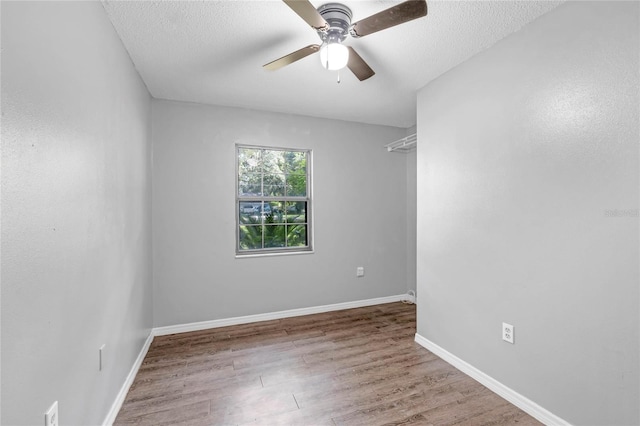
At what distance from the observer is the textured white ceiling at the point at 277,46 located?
68.7 inches

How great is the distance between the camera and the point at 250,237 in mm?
3521

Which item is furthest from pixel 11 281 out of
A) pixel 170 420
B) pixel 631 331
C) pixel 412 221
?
pixel 412 221

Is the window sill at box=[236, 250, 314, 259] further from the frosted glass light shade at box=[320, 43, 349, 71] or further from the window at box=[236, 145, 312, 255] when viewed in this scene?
the frosted glass light shade at box=[320, 43, 349, 71]

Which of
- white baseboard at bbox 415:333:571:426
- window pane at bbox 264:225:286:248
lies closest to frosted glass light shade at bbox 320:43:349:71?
window pane at bbox 264:225:286:248

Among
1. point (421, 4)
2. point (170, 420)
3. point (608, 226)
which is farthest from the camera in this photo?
point (170, 420)

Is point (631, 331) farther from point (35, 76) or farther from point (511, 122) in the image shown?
point (35, 76)

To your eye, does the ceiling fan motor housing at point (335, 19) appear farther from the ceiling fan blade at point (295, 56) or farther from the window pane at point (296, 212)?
the window pane at point (296, 212)

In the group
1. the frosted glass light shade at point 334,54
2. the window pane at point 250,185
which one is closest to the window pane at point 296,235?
the window pane at point 250,185

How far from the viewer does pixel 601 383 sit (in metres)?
1.54

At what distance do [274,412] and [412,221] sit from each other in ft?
10.1

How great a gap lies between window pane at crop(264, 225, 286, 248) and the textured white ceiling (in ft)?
4.81

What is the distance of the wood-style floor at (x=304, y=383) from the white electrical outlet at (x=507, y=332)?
0.41 meters

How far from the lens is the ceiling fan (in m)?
1.41

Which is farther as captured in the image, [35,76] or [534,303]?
[534,303]
